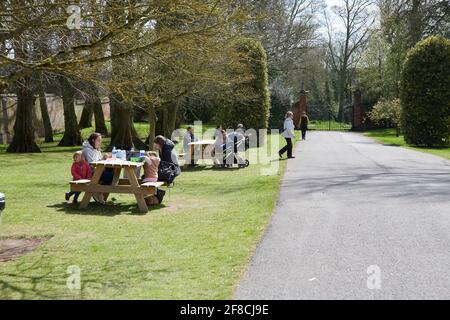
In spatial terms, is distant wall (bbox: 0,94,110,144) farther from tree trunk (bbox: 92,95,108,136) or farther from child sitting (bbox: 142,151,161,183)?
child sitting (bbox: 142,151,161,183)

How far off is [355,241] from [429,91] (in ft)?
73.5

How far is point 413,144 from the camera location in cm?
2944

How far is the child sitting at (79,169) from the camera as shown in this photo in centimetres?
1155

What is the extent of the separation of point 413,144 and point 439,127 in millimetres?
1713

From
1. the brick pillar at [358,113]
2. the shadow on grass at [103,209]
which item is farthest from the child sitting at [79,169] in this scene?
the brick pillar at [358,113]

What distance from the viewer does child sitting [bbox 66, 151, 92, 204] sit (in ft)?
37.9

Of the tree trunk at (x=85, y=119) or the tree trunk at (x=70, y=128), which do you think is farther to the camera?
the tree trunk at (x=85, y=119)

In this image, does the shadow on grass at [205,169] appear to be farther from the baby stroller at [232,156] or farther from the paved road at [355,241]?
the paved road at [355,241]

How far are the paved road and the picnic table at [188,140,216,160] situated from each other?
5.20 meters

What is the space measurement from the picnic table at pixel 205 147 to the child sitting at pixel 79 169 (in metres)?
7.62

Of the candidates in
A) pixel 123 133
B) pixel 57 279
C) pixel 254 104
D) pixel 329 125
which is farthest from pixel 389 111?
pixel 57 279

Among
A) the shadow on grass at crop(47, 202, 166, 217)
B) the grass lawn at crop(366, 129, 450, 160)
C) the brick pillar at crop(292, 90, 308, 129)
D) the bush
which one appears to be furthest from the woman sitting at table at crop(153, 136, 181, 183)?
the brick pillar at crop(292, 90, 308, 129)

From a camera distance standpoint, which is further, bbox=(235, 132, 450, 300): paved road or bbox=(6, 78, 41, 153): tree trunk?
bbox=(6, 78, 41, 153): tree trunk

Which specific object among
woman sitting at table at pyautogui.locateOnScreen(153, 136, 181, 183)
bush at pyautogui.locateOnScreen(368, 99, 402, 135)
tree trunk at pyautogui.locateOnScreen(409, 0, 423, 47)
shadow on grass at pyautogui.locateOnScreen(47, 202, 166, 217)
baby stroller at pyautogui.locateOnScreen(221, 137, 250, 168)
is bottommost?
shadow on grass at pyautogui.locateOnScreen(47, 202, 166, 217)
